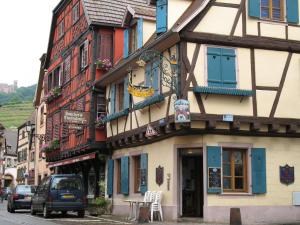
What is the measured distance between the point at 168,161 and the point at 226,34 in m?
5.04

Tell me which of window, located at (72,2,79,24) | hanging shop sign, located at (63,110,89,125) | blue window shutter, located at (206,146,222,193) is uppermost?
window, located at (72,2,79,24)

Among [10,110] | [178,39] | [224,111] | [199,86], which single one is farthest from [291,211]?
A: [10,110]

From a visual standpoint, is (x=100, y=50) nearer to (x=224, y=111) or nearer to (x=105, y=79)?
(x=105, y=79)

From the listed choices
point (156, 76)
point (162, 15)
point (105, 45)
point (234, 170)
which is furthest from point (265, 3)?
point (105, 45)

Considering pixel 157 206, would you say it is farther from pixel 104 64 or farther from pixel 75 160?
pixel 75 160

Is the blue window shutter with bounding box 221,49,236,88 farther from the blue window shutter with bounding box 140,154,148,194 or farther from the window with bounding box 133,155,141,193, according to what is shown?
the window with bounding box 133,155,141,193

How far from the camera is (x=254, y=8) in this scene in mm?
20328

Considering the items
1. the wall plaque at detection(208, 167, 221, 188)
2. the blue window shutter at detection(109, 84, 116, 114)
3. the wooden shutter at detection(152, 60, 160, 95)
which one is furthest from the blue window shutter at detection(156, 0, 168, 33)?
the blue window shutter at detection(109, 84, 116, 114)

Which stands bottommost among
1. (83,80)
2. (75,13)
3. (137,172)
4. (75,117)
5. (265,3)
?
(137,172)

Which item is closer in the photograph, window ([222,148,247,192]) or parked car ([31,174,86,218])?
window ([222,148,247,192])

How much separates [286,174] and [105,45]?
40.0ft

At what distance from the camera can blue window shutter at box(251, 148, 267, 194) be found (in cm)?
1970

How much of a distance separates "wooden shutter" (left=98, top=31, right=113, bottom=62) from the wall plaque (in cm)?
1105

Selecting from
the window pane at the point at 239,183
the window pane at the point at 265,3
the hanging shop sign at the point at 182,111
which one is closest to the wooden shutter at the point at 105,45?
the window pane at the point at 265,3
